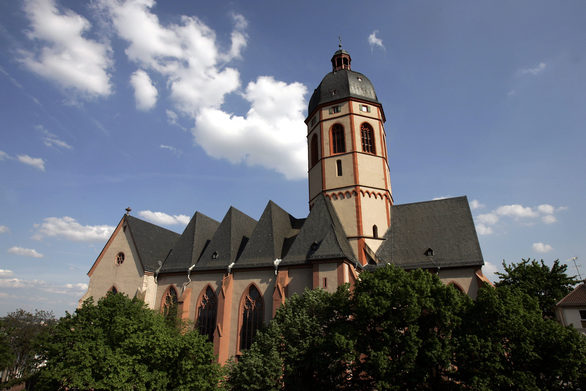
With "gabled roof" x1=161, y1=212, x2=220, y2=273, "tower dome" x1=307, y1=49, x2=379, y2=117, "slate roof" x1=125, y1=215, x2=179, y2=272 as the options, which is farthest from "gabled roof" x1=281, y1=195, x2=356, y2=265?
"slate roof" x1=125, y1=215, x2=179, y2=272

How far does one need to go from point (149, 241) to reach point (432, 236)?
887 inches

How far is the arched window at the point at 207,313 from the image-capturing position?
77.5ft

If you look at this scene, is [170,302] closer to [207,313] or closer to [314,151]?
[207,313]

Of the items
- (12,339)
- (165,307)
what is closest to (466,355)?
(165,307)

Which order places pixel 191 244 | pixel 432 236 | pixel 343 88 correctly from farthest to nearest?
pixel 343 88
pixel 191 244
pixel 432 236

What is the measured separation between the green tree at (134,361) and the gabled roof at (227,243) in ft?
27.2

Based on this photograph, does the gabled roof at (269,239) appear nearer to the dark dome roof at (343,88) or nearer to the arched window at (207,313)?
the arched window at (207,313)

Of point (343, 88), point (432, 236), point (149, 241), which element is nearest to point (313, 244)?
point (432, 236)

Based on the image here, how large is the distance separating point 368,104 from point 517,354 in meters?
22.4

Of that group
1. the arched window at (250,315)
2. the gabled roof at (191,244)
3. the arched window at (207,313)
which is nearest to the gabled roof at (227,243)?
the gabled roof at (191,244)

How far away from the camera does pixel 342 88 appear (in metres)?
30.7

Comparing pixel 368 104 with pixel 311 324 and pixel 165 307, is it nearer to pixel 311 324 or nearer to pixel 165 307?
pixel 311 324

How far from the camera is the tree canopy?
13.0 meters

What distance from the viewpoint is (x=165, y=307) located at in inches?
1014
